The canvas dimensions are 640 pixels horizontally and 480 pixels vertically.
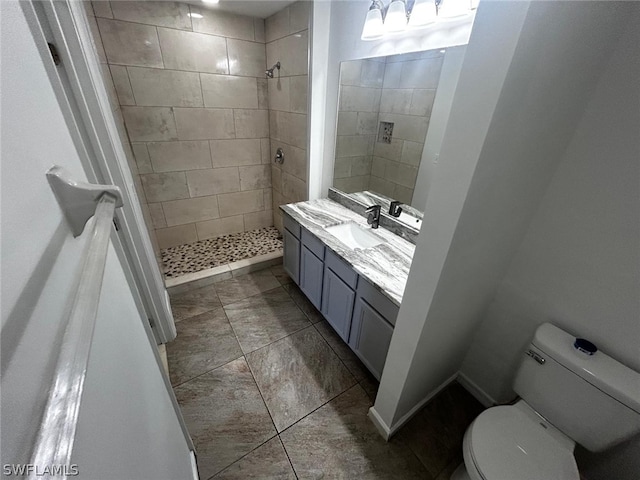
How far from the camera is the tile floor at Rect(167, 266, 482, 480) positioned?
136cm

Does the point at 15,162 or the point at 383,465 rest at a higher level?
the point at 15,162

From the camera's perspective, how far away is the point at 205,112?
104 inches

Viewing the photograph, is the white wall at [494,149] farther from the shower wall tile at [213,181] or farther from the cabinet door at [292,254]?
the shower wall tile at [213,181]

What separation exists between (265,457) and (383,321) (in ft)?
3.07

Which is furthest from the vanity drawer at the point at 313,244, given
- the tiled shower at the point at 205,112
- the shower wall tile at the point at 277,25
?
the shower wall tile at the point at 277,25

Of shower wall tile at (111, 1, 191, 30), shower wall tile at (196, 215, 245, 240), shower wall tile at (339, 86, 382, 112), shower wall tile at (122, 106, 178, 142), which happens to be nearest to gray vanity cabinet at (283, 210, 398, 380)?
shower wall tile at (339, 86, 382, 112)

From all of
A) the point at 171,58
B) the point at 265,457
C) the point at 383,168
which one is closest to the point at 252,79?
the point at 171,58

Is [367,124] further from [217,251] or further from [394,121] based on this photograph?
[217,251]

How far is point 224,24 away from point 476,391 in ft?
11.8

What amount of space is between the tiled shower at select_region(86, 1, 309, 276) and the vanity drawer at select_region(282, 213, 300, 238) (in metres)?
0.46

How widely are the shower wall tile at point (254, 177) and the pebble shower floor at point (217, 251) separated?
0.60m

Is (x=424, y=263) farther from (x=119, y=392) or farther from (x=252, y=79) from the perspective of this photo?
(x=252, y=79)

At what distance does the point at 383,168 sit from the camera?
1996mm

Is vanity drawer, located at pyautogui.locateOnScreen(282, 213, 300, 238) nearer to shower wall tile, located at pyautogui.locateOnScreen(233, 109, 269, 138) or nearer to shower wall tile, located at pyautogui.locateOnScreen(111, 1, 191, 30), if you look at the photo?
shower wall tile, located at pyautogui.locateOnScreen(233, 109, 269, 138)
